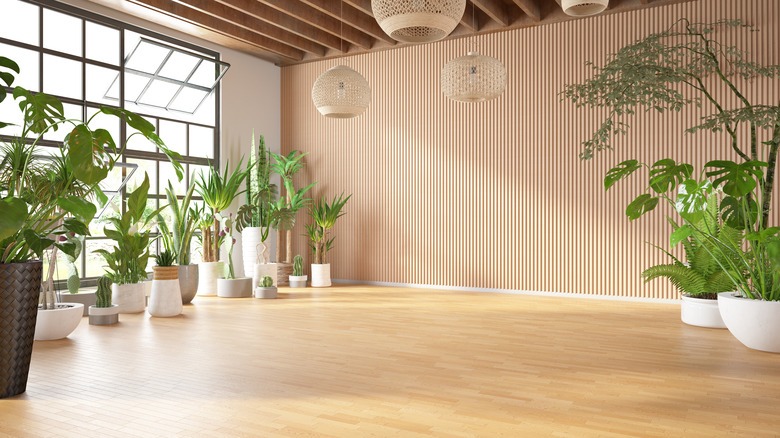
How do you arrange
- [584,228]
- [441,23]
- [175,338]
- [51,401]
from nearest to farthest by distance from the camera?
[51,401] → [441,23] → [175,338] → [584,228]

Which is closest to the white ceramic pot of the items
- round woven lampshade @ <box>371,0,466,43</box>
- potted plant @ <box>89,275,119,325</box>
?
potted plant @ <box>89,275,119,325</box>

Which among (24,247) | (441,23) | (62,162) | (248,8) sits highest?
(248,8)

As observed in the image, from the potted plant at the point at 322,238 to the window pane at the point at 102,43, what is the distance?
3.59 metres

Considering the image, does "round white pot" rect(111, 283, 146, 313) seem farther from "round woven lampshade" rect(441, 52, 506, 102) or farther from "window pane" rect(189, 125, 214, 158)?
"round woven lampshade" rect(441, 52, 506, 102)

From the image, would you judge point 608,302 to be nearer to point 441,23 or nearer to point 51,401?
point 441,23

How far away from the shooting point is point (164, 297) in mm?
6262

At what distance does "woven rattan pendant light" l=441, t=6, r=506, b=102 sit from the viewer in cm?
647

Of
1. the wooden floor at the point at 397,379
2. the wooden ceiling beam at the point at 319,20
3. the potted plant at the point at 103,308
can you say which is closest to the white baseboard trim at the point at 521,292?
the wooden floor at the point at 397,379

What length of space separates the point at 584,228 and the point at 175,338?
17.8 feet

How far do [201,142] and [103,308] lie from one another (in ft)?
12.8

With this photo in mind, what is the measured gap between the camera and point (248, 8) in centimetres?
796

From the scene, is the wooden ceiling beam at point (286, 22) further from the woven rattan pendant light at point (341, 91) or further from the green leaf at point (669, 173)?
the green leaf at point (669, 173)

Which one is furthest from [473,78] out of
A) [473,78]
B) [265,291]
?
[265,291]

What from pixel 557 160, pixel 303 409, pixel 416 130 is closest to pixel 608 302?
pixel 557 160
